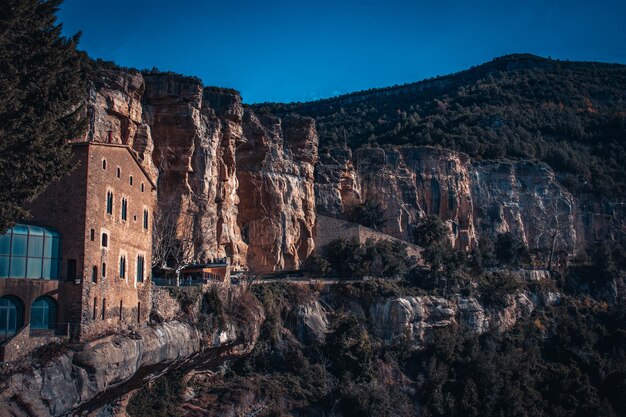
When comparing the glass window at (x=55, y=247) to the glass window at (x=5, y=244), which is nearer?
the glass window at (x=5, y=244)

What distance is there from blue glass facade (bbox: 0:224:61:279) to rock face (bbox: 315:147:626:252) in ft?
110

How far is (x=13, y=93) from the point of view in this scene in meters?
23.5

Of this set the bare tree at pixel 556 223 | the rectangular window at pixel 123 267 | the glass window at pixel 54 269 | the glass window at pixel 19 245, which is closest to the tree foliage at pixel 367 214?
the bare tree at pixel 556 223

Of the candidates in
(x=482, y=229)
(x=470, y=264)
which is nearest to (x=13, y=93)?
(x=470, y=264)

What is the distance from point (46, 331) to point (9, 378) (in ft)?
10.1

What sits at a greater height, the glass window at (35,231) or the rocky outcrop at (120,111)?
the rocky outcrop at (120,111)

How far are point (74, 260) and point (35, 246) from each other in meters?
1.53

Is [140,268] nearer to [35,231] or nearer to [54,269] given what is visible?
[54,269]

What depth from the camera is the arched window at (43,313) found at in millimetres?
26734

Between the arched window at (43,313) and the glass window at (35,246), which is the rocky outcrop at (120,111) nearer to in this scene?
the glass window at (35,246)

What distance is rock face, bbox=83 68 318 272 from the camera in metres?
42.7

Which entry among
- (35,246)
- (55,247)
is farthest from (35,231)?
(55,247)

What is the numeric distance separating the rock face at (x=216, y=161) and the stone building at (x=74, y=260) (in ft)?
30.5

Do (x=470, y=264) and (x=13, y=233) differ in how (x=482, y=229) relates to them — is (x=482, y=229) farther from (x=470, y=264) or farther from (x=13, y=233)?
(x=13, y=233)
